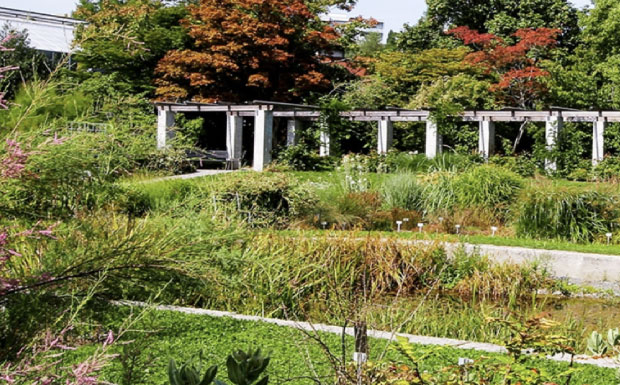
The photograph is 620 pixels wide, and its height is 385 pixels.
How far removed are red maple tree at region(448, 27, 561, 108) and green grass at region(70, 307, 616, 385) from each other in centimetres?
2112

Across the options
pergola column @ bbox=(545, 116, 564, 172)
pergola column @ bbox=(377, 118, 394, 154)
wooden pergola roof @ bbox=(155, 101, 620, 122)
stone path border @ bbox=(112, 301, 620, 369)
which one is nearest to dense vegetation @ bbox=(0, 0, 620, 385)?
stone path border @ bbox=(112, 301, 620, 369)

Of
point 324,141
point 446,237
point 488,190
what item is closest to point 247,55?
point 324,141

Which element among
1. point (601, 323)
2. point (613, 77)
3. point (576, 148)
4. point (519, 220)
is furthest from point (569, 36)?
point (601, 323)

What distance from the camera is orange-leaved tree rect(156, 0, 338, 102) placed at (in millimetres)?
25562

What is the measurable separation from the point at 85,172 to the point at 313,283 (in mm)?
4397

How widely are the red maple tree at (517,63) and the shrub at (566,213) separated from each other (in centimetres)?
1379

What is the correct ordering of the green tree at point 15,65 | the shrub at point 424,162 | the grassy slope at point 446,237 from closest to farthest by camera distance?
the green tree at point 15,65, the grassy slope at point 446,237, the shrub at point 424,162

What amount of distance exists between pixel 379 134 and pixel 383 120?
490 millimetres

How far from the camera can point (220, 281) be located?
290 cm

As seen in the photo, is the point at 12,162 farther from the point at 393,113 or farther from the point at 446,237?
the point at 393,113

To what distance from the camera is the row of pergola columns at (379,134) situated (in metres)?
21.1

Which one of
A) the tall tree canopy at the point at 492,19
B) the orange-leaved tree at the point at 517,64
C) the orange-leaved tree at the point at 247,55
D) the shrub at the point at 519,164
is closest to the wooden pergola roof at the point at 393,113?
the shrub at the point at 519,164

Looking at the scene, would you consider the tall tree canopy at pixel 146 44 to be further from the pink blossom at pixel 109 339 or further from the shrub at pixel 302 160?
the pink blossom at pixel 109 339

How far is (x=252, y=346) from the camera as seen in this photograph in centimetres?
467
